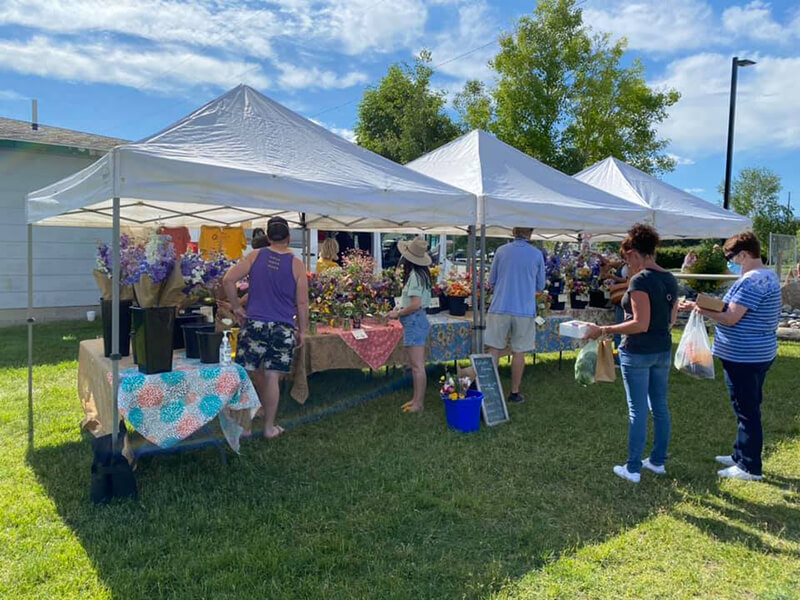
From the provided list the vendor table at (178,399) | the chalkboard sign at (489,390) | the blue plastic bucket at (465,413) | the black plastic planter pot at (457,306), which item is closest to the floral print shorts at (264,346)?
the vendor table at (178,399)

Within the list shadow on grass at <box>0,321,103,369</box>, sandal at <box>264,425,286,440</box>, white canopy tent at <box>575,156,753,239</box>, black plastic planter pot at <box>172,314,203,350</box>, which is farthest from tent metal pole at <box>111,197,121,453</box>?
white canopy tent at <box>575,156,753,239</box>

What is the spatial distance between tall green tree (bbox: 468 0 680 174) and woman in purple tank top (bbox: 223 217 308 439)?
10.9 metres

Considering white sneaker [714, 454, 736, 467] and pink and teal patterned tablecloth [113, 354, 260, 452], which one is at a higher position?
pink and teal patterned tablecloth [113, 354, 260, 452]

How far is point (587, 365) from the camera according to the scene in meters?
3.77

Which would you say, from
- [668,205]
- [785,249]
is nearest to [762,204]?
[785,249]

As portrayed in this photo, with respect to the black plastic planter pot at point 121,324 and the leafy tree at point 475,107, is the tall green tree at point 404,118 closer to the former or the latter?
the leafy tree at point 475,107

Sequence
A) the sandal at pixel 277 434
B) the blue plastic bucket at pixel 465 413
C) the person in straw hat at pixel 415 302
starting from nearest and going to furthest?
the sandal at pixel 277 434, the blue plastic bucket at pixel 465 413, the person in straw hat at pixel 415 302

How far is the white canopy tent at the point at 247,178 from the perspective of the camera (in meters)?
3.14

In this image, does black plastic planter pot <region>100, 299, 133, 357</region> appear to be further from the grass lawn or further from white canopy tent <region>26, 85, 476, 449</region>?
the grass lawn

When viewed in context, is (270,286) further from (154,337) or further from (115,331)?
(115,331)

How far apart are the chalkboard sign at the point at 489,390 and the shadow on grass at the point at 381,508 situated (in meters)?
0.13

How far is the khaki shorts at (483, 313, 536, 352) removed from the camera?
5156mm

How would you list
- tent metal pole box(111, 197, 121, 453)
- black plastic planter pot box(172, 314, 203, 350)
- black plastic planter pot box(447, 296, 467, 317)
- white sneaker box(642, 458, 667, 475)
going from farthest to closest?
1. black plastic planter pot box(447, 296, 467, 317)
2. black plastic planter pot box(172, 314, 203, 350)
3. white sneaker box(642, 458, 667, 475)
4. tent metal pole box(111, 197, 121, 453)

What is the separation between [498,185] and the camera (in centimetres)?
526
